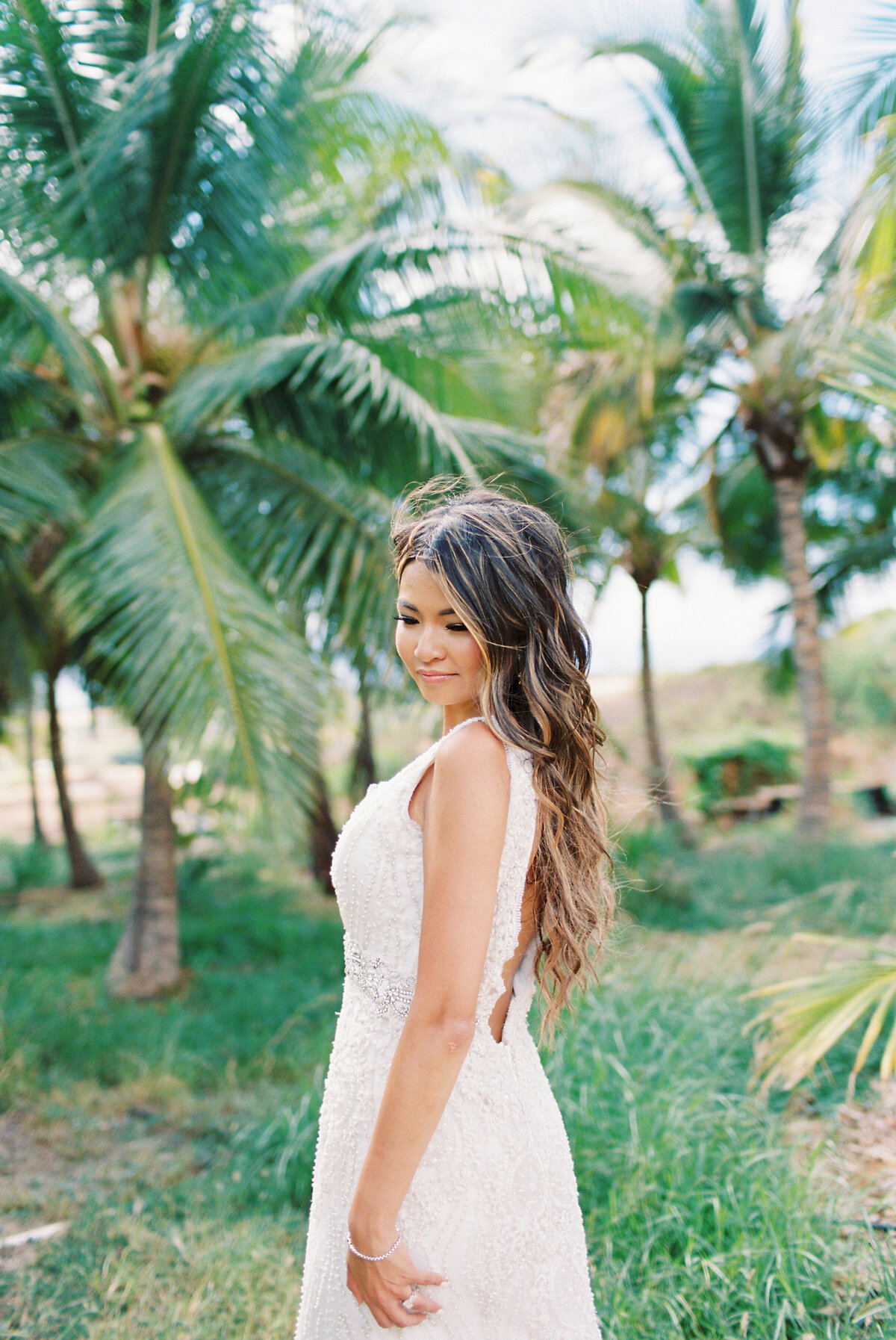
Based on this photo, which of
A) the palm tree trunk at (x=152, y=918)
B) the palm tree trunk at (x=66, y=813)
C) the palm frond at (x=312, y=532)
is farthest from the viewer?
the palm tree trunk at (x=66, y=813)

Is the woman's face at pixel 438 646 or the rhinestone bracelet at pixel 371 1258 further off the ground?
the woman's face at pixel 438 646

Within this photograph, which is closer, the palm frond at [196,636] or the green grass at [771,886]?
the palm frond at [196,636]

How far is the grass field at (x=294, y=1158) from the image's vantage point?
243 cm

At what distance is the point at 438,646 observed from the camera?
1.43m

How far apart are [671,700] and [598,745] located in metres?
18.1

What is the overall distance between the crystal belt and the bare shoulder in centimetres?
33

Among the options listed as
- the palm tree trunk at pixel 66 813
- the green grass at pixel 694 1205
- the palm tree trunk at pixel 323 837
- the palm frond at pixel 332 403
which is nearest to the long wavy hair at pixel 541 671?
the green grass at pixel 694 1205

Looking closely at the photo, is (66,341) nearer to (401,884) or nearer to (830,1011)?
(401,884)

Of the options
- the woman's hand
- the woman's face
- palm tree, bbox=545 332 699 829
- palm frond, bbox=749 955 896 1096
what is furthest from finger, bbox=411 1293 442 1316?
palm tree, bbox=545 332 699 829

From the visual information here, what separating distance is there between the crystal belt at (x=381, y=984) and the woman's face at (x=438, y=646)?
414 millimetres

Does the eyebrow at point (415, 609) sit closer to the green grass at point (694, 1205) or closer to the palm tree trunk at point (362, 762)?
the green grass at point (694, 1205)

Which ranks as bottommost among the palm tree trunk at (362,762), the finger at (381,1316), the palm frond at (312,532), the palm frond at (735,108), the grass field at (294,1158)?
the grass field at (294,1158)

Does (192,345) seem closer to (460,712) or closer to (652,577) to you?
(460,712)

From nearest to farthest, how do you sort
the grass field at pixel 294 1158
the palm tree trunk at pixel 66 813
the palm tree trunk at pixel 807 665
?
the grass field at pixel 294 1158 → the palm tree trunk at pixel 807 665 → the palm tree trunk at pixel 66 813
